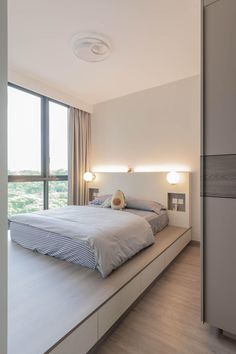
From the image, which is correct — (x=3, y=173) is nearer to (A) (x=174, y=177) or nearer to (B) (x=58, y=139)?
(A) (x=174, y=177)

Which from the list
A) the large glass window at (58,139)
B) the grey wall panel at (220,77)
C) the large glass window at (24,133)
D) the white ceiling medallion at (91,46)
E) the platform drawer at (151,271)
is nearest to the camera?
the grey wall panel at (220,77)

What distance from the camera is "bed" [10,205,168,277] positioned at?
1907 mm

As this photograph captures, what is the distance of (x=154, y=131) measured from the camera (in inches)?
151

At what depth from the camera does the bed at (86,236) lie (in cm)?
191

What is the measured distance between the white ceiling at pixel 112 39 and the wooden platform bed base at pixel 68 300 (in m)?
2.50

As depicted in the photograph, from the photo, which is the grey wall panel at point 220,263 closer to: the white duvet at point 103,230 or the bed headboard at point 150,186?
the white duvet at point 103,230

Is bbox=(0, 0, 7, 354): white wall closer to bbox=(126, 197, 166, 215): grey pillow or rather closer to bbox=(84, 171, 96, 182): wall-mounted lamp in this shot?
bbox=(126, 197, 166, 215): grey pillow

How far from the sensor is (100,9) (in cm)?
208

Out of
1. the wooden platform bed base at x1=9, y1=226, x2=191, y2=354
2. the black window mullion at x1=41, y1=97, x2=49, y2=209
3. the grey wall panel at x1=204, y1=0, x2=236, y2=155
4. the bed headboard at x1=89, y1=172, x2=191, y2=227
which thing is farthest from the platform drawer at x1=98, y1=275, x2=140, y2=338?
the black window mullion at x1=41, y1=97, x2=49, y2=209

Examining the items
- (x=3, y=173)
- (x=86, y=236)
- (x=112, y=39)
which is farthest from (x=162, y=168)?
(x=3, y=173)

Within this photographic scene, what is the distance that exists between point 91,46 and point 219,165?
2126mm

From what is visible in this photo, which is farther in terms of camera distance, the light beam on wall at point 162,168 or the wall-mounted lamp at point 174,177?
the light beam on wall at point 162,168

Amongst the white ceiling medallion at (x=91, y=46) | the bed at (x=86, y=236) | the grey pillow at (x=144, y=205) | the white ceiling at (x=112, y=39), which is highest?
the white ceiling at (x=112, y=39)

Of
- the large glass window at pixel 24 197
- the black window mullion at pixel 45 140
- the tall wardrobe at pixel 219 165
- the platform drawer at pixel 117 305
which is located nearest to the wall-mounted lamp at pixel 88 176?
the black window mullion at pixel 45 140
